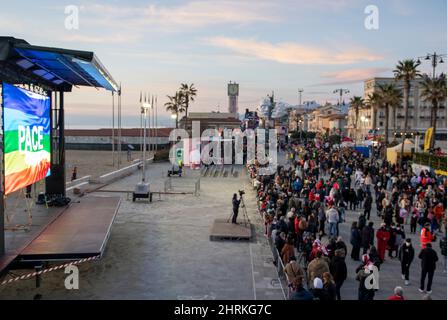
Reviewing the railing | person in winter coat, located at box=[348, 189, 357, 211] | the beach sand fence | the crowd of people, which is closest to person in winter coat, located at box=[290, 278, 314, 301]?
the crowd of people

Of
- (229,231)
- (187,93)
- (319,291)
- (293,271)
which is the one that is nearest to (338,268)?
(293,271)

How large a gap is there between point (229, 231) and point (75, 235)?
6.67m

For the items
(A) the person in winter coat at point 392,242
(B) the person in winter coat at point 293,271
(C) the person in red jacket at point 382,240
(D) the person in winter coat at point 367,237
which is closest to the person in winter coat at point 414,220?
(A) the person in winter coat at point 392,242

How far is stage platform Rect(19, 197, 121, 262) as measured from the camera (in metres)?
11.0

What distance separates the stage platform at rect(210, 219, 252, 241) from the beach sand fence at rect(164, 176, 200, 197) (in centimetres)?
975

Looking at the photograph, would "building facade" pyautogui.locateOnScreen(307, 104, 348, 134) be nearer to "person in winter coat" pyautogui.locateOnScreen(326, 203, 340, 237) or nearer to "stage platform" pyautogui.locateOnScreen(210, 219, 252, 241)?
"stage platform" pyautogui.locateOnScreen(210, 219, 252, 241)

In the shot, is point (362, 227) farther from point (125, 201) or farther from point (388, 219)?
point (125, 201)

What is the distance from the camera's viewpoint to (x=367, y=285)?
9.72m

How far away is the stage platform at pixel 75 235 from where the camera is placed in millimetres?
11031

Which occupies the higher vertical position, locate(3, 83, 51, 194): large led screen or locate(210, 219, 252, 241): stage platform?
locate(3, 83, 51, 194): large led screen

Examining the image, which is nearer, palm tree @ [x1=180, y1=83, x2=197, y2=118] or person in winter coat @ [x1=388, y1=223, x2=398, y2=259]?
person in winter coat @ [x1=388, y1=223, x2=398, y2=259]

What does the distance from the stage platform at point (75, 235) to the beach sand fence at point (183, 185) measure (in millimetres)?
11574

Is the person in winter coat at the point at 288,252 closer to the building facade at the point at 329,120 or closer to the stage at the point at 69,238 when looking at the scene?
the stage at the point at 69,238
